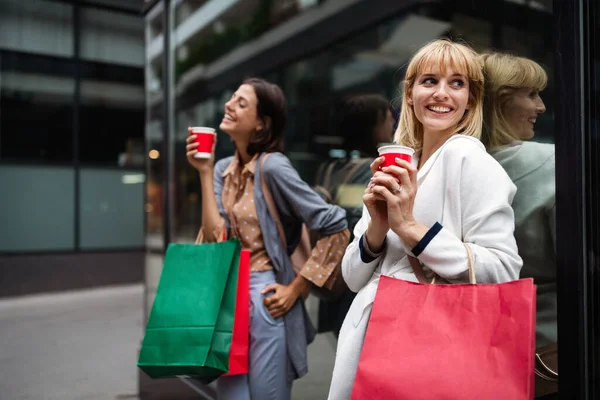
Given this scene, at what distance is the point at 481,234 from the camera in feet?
4.68

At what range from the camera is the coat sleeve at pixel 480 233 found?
4.59 ft

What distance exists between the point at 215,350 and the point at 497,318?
4.33ft

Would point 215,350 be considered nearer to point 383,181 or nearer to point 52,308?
point 383,181

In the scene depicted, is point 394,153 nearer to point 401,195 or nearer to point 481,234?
point 401,195

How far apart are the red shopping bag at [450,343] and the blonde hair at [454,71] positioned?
1.73 feet

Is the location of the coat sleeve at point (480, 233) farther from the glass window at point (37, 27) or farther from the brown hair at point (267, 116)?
the glass window at point (37, 27)

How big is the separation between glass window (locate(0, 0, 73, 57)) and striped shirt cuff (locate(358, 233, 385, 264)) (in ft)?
29.4

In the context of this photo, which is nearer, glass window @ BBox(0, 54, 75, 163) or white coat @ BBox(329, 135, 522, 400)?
white coat @ BBox(329, 135, 522, 400)

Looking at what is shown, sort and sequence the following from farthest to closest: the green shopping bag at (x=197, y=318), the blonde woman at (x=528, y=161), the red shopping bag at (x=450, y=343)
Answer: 1. the green shopping bag at (x=197, y=318)
2. the blonde woman at (x=528, y=161)
3. the red shopping bag at (x=450, y=343)

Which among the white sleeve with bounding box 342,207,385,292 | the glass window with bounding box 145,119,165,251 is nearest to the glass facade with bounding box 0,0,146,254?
the glass window with bounding box 145,119,165,251

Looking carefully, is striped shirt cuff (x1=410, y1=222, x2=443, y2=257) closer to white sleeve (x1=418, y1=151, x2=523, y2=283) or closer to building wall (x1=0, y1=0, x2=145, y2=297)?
white sleeve (x1=418, y1=151, x2=523, y2=283)

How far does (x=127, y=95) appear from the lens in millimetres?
10164

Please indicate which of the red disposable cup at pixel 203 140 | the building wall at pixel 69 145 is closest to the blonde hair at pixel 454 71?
the red disposable cup at pixel 203 140

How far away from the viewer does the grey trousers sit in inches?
94.2
